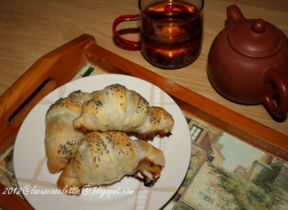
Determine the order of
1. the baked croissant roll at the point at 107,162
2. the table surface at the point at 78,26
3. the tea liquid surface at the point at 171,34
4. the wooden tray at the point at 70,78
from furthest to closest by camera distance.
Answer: the table surface at the point at 78,26, the tea liquid surface at the point at 171,34, the wooden tray at the point at 70,78, the baked croissant roll at the point at 107,162

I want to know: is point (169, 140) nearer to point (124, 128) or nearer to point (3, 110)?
point (124, 128)

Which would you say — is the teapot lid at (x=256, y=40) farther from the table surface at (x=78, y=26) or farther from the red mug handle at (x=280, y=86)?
the table surface at (x=78, y=26)

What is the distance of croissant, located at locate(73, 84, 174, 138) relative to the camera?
768mm

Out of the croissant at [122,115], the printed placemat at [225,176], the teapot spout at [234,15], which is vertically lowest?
the printed placemat at [225,176]

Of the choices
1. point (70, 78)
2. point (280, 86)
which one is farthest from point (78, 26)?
point (280, 86)

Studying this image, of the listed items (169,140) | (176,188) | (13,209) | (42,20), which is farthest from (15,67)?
(176,188)

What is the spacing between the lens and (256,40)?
0.80 m

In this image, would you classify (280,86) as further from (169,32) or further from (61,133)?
(61,133)

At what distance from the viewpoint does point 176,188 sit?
74 centimetres

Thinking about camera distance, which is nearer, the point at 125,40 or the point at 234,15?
the point at 234,15

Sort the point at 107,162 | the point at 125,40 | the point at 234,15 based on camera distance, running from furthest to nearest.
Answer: the point at 125,40 < the point at 234,15 < the point at 107,162

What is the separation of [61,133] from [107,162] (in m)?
0.17

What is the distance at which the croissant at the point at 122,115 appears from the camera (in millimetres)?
768

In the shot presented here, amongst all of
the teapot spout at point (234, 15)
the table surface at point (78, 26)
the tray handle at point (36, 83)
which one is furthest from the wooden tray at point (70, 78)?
the teapot spout at point (234, 15)
